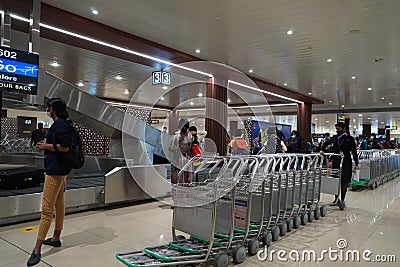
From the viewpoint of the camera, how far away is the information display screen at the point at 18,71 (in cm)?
472

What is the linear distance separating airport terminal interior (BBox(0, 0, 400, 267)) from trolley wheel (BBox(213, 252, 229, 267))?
0.05 feet

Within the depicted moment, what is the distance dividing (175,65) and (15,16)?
4.26m

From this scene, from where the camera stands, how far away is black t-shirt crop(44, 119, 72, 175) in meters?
3.09

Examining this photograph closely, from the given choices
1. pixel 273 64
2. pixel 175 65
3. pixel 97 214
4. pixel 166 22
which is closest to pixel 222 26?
pixel 166 22

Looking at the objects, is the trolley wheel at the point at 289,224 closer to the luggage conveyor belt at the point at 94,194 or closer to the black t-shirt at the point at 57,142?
the black t-shirt at the point at 57,142

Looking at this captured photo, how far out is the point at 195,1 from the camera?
5125 millimetres

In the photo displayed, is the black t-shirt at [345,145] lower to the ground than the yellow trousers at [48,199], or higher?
higher

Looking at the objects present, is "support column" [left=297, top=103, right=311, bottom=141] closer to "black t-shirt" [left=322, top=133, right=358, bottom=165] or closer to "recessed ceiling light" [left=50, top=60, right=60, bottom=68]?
"black t-shirt" [left=322, top=133, right=358, bottom=165]

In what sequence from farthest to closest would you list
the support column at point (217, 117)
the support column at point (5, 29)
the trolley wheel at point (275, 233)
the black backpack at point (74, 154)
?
the support column at point (217, 117) < the support column at point (5, 29) < the trolley wheel at point (275, 233) < the black backpack at point (74, 154)

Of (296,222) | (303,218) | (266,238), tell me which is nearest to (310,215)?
(303,218)

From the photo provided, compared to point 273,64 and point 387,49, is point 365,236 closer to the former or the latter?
point 387,49

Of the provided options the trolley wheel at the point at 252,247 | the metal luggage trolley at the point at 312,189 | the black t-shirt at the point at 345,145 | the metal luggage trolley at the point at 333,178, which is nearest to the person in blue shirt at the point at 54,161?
the trolley wheel at the point at 252,247

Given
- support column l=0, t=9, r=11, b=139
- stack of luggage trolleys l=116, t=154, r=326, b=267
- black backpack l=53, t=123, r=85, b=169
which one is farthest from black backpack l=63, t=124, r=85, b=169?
support column l=0, t=9, r=11, b=139

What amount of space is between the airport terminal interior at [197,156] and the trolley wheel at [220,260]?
1 centimetres
